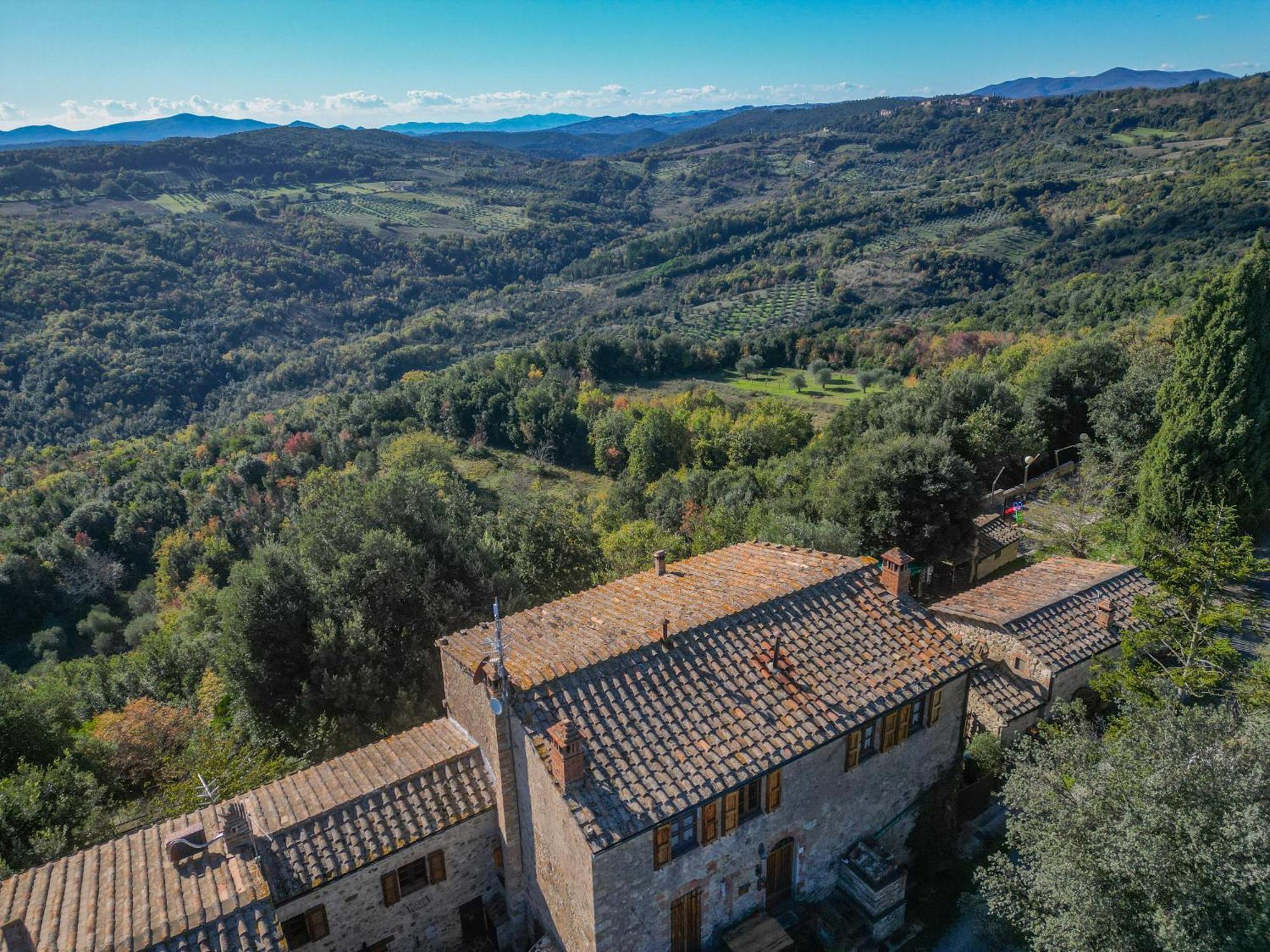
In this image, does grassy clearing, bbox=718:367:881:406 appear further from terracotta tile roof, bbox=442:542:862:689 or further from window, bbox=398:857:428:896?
window, bbox=398:857:428:896

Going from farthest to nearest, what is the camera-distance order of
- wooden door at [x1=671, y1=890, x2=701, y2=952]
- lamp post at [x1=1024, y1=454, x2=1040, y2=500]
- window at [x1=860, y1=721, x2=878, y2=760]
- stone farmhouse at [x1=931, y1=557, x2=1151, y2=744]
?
1. lamp post at [x1=1024, y1=454, x2=1040, y2=500]
2. stone farmhouse at [x1=931, y1=557, x2=1151, y2=744]
3. window at [x1=860, y1=721, x2=878, y2=760]
4. wooden door at [x1=671, y1=890, x2=701, y2=952]

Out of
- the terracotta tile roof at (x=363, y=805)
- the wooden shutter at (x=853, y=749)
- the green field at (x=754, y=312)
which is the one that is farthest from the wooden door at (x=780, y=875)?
the green field at (x=754, y=312)

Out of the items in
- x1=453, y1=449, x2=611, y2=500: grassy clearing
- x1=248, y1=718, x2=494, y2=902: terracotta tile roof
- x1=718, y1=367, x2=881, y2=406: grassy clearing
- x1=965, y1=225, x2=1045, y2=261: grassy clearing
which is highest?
x1=965, y1=225, x2=1045, y2=261: grassy clearing

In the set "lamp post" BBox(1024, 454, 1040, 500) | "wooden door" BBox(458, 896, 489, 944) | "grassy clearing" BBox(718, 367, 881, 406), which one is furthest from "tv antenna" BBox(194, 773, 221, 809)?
"grassy clearing" BBox(718, 367, 881, 406)

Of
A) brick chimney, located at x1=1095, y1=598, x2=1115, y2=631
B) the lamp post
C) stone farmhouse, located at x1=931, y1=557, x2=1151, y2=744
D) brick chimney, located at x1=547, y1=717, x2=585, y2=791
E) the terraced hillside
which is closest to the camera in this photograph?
brick chimney, located at x1=547, y1=717, x2=585, y2=791

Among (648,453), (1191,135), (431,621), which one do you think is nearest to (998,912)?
(431,621)

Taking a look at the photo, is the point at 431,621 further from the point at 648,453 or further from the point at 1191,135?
the point at 1191,135

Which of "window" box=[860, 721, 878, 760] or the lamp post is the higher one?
"window" box=[860, 721, 878, 760]
